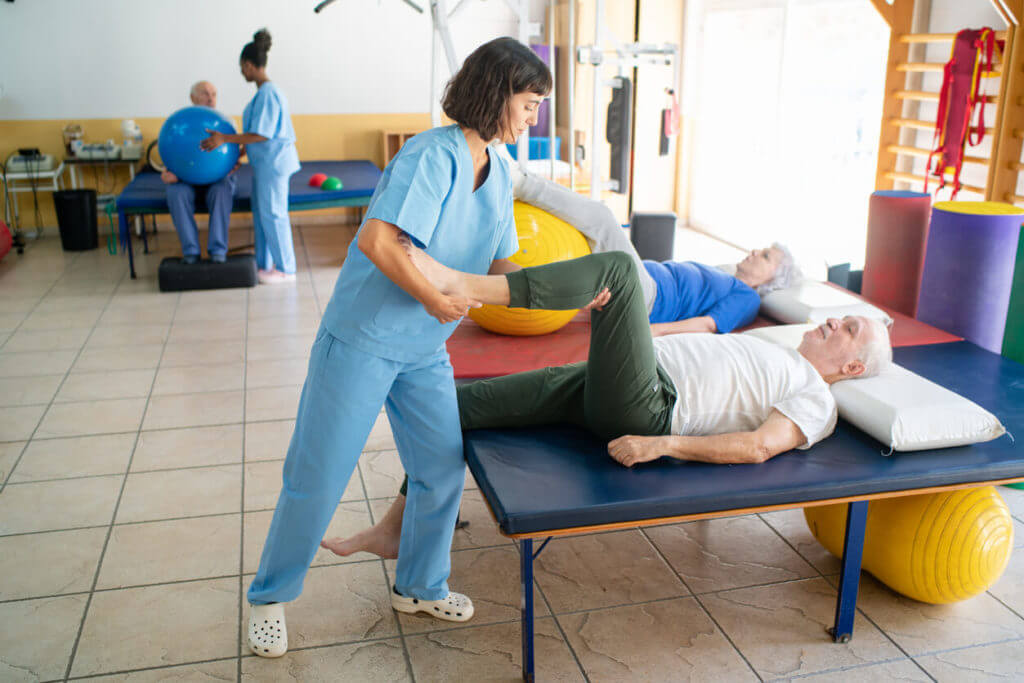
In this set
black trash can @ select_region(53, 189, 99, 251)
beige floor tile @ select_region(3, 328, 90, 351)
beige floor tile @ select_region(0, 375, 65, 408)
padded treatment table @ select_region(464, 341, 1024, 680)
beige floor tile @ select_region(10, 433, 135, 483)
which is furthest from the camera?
black trash can @ select_region(53, 189, 99, 251)

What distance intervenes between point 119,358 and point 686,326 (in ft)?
9.00

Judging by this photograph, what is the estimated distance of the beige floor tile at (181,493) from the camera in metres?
2.67

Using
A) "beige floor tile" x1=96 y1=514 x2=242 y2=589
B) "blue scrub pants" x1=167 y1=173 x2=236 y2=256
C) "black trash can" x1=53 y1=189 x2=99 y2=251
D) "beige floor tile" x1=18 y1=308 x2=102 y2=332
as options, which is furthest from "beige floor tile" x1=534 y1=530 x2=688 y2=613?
"black trash can" x1=53 y1=189 x2=99 y2=251

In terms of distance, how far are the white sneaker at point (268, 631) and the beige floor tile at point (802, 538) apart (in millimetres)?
1440

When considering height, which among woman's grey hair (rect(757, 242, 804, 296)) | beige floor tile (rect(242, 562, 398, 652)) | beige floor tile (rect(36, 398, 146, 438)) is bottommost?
beige floor tile (rect(242, 562, 398, 652))

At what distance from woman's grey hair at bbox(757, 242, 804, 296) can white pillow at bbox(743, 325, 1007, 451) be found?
3.83 feet

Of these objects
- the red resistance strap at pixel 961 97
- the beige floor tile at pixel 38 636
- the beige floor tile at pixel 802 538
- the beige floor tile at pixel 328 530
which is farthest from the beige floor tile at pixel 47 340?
the red resistance strap at pixel 961 97

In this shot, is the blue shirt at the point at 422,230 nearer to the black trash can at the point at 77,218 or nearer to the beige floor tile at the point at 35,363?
the beige floor tile at the point at 35,363

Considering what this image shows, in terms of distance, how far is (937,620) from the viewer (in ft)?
7.06

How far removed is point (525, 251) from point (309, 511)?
1.37 m

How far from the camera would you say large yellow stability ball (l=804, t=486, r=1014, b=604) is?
2.08m

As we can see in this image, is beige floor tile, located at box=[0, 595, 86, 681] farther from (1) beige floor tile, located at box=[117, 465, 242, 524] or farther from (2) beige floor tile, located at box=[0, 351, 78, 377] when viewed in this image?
(2) beige floor tile, located at box=[0, 351, 78, 377]

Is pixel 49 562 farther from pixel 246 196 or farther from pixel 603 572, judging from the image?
pixel 246 196

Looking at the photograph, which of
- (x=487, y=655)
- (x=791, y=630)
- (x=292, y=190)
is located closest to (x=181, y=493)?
(x=487, y=655)
